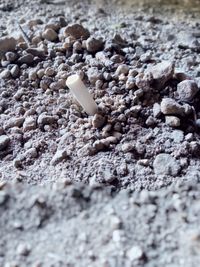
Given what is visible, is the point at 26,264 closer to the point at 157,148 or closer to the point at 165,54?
the point at 157,148

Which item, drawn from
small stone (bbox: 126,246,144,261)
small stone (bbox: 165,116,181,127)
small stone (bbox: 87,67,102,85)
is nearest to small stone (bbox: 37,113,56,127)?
small stone (bbox: 87,67,102,85)

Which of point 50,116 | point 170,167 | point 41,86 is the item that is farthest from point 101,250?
point 41,86

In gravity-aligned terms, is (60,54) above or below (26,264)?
above

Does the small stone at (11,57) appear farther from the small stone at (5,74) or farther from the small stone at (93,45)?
the small stone at (93,45)

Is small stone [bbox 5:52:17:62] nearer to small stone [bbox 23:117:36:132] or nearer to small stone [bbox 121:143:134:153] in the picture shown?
small stone [bbox 23:117:36:132]

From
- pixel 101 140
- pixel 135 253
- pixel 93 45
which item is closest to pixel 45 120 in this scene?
pixel 101 140

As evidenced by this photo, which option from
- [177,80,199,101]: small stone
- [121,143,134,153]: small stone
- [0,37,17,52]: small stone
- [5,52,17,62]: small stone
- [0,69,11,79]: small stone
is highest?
[0,37,17,52]: small stone

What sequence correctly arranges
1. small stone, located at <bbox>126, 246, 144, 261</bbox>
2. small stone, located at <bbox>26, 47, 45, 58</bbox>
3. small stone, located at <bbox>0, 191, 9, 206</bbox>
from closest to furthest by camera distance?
small stone, located at <bbox>126, 246, 144, 261</bbox>, small stone, located at <bbox>0, 191, 9, 206</bbox>, small stone, located at <bbox>26, 47, 45, 58</bbox>

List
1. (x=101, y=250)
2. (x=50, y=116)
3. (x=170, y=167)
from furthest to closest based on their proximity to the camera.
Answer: (x=50, y=116) < (x=170, y=167) < (x=101, y=250)
